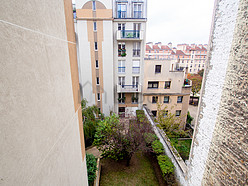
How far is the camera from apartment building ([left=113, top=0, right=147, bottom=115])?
39.5ft

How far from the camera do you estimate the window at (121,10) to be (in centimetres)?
1207

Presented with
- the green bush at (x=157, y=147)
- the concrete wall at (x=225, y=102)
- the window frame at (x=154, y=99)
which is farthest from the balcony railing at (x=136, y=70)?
the concrete wall at (x=225, y=102)

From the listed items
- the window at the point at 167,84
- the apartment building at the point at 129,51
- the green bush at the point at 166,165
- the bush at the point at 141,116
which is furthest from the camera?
the window at the point at 167,84

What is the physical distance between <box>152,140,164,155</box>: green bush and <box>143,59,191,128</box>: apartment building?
6227mm

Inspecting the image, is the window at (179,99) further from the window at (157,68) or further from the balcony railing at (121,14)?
the balcony railing at (121,14)

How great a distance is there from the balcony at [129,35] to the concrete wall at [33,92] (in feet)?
34.6

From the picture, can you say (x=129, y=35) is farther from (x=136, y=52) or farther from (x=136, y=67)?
(x=136, y=67)

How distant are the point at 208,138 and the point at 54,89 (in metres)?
5.14

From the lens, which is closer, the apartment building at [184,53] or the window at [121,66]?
the window at [121,66]

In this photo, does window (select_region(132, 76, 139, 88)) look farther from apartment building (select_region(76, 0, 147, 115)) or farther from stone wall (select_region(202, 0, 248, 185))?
stone wall (select_region(202, 0, 248, 185))

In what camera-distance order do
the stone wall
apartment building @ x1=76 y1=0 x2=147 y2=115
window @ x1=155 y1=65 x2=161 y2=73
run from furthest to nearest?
window @ x1=155 y1=65 x2=161 y2=73, apartment building @ x1=76 y1=0 x2=147 y2=115, the stone wall

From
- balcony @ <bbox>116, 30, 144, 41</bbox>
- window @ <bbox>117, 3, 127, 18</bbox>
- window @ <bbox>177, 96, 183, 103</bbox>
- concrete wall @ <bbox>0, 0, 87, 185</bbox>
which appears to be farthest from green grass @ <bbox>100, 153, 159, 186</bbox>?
window @ <bbox>117, 3, 127, 18</bbox>

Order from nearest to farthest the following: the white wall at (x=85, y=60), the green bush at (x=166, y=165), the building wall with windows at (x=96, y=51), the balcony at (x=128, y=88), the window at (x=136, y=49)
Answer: the green bush at (x=166, y=165) < the building wall with windows at (x=96, y=51) < the white wall at (x=85, y=60) < the window at (x=136, y=49) < the balcony at (x=128, y=88)

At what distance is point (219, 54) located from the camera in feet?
12.8
